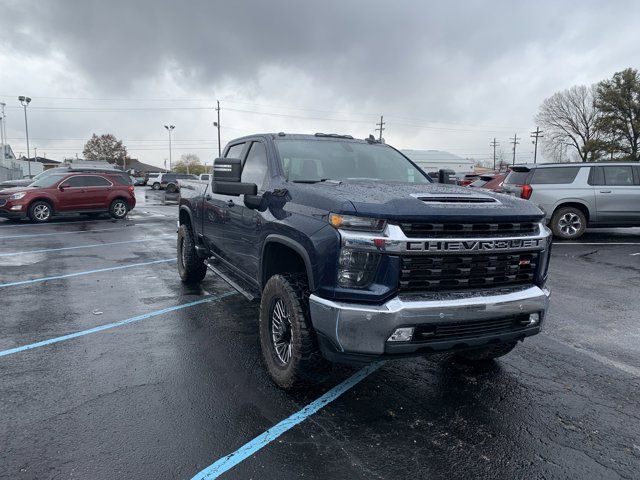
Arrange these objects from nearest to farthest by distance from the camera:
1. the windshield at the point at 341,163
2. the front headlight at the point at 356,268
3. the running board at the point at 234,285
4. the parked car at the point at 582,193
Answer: the front headlight at the point at 356,268
the windshield at the point at 341,163
the running board at the point at 234,285
the parked car at the point at 582,193

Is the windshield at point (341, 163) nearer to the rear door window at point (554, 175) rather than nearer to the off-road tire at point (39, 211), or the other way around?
the rear door window at point (554, 175)

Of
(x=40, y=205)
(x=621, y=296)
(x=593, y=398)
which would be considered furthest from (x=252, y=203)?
(x=40, y=205)

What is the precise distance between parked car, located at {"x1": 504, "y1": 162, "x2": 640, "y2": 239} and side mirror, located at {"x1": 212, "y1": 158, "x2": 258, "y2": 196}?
8.82 meters

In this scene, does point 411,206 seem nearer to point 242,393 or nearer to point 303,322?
point 303,322

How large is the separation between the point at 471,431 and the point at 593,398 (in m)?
1.16

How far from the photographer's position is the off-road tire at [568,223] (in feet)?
36.5

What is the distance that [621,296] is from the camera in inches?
253

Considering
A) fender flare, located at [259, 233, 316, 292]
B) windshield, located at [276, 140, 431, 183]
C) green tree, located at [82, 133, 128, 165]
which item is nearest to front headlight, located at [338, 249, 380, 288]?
fender flare, located at [259, 233, 316, 292]

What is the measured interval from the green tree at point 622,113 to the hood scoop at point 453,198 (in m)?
49.7

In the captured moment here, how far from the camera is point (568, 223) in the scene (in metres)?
11.2

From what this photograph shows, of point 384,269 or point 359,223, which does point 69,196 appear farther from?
point 384,269

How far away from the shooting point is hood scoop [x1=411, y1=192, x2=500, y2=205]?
10.4 ft

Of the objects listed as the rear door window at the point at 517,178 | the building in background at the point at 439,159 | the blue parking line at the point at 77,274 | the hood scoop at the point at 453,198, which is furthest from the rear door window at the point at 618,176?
the building in background at the point at 439,159

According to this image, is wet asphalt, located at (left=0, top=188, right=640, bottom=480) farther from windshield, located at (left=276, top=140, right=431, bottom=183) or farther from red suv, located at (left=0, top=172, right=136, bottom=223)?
red suv, located at (left=0, top=172, right=136, bottom=223)
